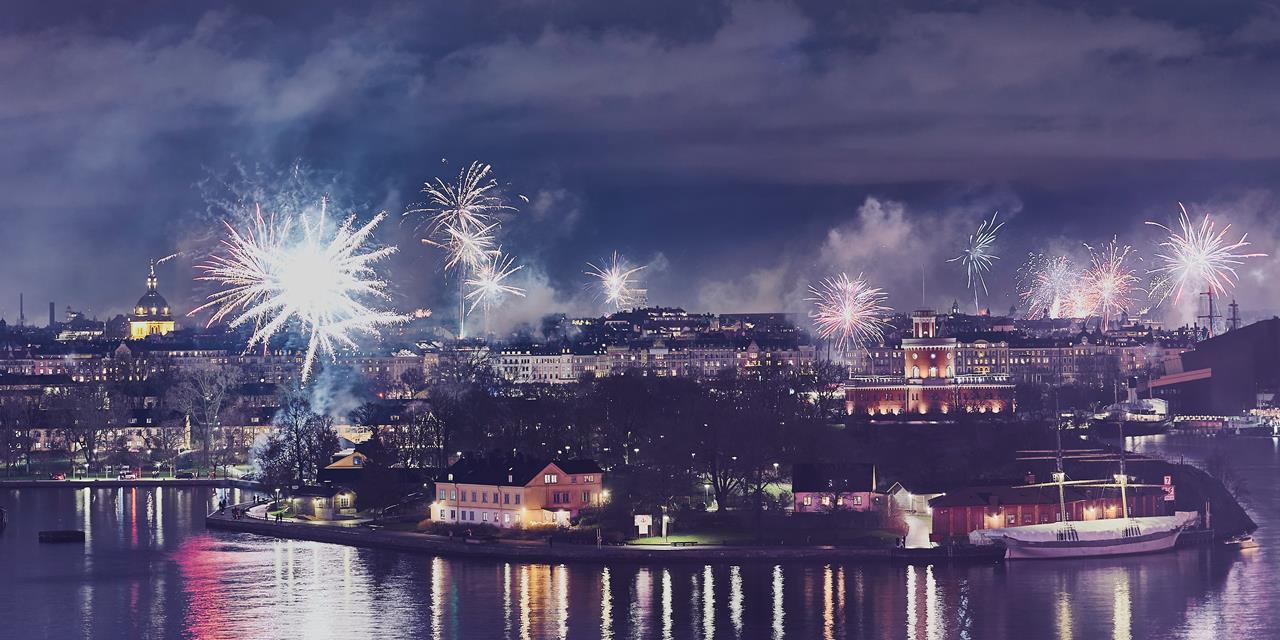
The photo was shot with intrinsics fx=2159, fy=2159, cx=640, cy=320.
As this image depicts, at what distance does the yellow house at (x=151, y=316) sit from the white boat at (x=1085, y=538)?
77375 mm

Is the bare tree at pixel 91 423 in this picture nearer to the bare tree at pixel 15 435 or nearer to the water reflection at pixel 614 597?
the bare tree at pixel 15 435

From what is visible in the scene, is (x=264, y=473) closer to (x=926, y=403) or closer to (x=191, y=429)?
(x=191, y=429)

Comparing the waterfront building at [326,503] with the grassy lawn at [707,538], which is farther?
the waterfront building at [326,503]

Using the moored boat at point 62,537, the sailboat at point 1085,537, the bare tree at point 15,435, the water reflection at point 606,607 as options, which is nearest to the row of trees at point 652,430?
the water reflection at point 606,607

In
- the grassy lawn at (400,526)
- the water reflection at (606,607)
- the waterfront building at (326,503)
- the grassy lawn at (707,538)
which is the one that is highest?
the waterfront building at (326,503)

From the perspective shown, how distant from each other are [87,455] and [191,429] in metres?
4.93

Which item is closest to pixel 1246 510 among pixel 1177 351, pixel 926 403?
pixel 926 403

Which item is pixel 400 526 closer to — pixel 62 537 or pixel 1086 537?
pixel 62 537

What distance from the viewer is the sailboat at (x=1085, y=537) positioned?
3186cm

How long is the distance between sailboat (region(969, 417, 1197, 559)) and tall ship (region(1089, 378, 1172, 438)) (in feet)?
75.2

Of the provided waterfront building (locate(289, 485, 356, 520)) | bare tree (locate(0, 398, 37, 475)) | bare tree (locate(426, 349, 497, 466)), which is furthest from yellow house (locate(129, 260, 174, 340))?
waterfront building (locate(289, 485, 356, 520))

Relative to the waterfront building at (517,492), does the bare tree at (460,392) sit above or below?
above

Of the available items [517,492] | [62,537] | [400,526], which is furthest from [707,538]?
[62,537]

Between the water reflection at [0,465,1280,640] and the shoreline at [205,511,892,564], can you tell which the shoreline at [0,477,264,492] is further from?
the water reflection at [0,465,1280,640]
